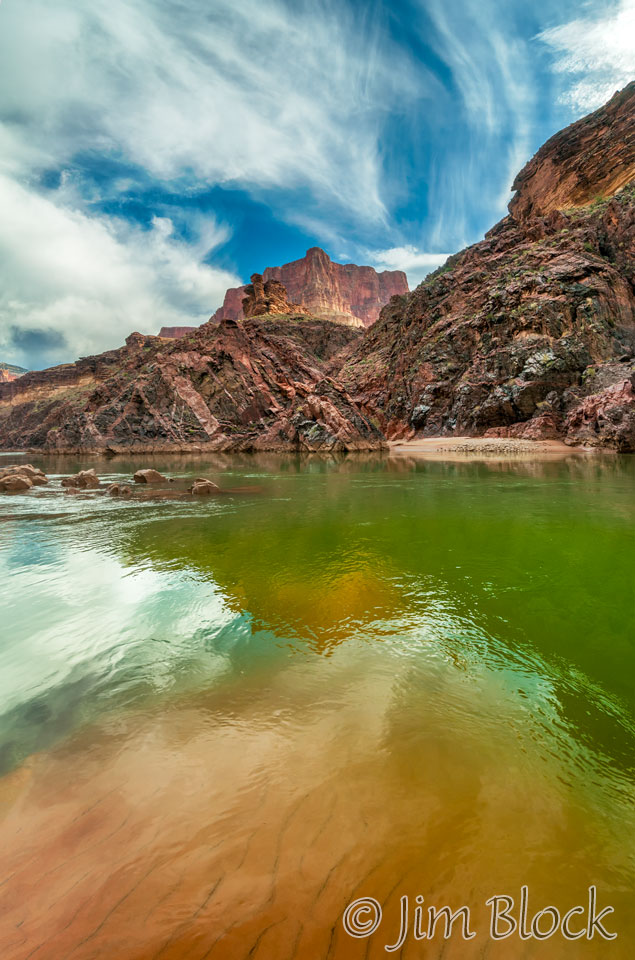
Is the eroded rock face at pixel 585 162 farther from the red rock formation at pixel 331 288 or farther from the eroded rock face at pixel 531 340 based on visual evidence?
the red rock formation at pixel 331 288

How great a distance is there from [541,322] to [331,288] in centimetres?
14890

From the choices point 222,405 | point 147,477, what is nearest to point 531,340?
point 147,477

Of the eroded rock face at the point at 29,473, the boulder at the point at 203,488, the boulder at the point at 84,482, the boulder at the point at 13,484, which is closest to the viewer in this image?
the boulder at the point at 203,488

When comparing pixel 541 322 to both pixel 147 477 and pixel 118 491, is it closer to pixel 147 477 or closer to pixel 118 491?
pixel 147 477

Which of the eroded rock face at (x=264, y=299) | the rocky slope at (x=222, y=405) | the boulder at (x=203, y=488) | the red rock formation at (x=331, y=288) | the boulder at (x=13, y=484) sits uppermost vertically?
the red rock formation at (x=331, y=288)

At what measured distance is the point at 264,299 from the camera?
121 meters

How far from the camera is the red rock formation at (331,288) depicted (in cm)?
17275

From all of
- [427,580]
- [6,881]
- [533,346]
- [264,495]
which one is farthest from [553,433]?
[6,881]

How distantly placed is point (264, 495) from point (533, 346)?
4229 centimetres

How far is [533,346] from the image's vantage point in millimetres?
46281

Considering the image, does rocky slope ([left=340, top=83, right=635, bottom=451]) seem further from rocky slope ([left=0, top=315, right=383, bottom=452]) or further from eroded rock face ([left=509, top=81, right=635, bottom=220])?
rocky slope ([left=0, top=315, right=383, bottom=452])

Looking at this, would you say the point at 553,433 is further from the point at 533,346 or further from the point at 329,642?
the point at 329,642

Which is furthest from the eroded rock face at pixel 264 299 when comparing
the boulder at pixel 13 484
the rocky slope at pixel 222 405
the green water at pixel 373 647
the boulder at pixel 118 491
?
the green water at pixel 373 647

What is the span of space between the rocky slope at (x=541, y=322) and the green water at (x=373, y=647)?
119 feet
